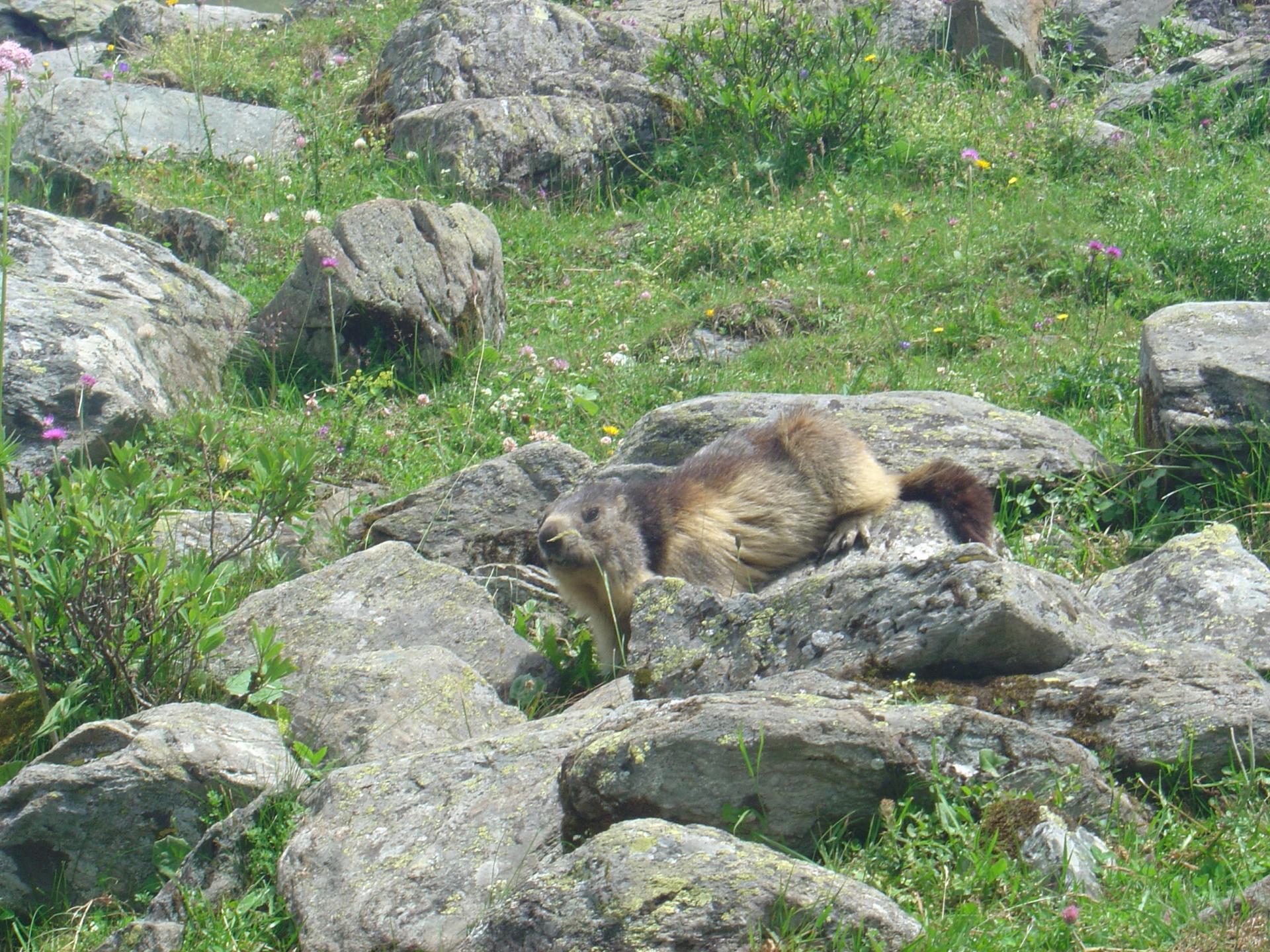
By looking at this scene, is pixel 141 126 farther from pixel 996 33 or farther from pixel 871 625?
pixel 871 625

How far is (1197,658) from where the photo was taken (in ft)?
12.6

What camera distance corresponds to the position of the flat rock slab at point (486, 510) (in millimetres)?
6285

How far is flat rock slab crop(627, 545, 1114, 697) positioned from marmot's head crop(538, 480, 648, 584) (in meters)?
0.85

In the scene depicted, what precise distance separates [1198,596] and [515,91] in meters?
8.92

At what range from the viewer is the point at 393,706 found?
15.0 feet

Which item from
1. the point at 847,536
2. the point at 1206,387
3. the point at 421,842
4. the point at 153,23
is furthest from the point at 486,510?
the point at 153,23

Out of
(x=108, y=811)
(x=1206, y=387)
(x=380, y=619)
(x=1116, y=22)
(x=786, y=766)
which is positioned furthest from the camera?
(x=1116, y=22)

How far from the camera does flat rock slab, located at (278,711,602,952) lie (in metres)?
3.31

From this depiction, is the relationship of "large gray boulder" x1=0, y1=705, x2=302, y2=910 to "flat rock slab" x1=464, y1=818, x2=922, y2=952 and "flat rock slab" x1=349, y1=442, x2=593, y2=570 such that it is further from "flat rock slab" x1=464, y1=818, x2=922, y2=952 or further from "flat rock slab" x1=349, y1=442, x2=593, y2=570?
"flat rock slab" x1=349, y1=442, x2=593, y2=570

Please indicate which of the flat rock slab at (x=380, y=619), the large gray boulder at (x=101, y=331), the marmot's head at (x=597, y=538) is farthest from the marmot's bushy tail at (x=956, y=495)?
the large gray boulder at (x=101, y=331)

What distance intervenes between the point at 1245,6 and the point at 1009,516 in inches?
367

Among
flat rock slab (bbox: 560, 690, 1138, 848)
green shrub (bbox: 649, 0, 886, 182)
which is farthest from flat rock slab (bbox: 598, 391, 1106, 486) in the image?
green shrub (bbox: 649, 0, 886, 182)

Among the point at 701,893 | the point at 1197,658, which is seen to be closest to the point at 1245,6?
the point at 1197,658

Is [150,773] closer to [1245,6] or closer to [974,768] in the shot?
[974,768]
